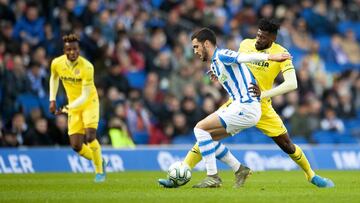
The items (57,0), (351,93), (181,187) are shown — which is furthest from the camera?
(351,93)

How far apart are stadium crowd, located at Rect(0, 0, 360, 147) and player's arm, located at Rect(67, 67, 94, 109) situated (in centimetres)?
456

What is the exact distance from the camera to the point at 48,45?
2252 cm

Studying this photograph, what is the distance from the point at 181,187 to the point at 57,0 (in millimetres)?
12056

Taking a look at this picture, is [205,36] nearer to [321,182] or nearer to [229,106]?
[229,106]

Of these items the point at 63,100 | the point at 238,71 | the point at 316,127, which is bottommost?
the point at 316,127

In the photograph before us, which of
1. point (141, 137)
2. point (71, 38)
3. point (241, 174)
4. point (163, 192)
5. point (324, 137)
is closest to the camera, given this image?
point (163, 192)

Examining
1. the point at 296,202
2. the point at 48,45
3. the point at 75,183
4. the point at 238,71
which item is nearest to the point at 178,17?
the point at 48,45

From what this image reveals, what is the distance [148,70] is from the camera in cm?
2439

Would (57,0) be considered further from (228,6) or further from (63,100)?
(228,6)

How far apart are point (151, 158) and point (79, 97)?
508 cm

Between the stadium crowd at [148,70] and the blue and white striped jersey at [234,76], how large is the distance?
29.4 feet

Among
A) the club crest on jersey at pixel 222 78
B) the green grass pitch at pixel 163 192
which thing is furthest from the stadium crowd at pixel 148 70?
the club crest on jersey at pixel 222 78

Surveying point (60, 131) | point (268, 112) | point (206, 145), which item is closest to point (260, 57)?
point (206, 145)

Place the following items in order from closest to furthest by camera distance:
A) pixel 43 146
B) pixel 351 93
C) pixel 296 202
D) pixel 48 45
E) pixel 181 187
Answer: pixel 296 202 < pixel 181 187 < pixel 43 146 < pixel 48 45 < pixel 351 93
